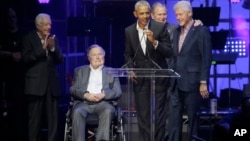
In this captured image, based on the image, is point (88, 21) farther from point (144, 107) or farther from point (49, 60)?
point (144, 107)

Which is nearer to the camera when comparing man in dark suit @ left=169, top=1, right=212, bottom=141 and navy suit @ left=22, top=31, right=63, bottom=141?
man in dark suit @ left=169, top=1, right=212, bottom=141

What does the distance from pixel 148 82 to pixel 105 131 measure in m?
0.76

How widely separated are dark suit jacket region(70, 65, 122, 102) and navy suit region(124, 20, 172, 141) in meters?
0.54

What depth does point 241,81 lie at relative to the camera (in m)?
10.9

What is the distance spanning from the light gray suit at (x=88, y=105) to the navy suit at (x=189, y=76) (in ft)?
2.26

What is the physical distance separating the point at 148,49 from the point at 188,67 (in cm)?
50

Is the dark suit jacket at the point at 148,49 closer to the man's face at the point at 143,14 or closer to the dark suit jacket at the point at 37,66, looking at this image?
the man's face at the point at 143,14

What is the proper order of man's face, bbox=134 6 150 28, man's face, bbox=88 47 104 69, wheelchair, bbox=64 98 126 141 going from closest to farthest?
man's face, bbox=134 6 150 28
wheelchair, bbox=64 98 126 141
man's face, bbox=88 47 104 69

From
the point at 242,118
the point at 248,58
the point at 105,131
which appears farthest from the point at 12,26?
the point at 248,58

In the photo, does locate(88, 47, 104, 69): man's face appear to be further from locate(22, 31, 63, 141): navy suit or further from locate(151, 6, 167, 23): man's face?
locate(151, 6, 167, 23): man's face

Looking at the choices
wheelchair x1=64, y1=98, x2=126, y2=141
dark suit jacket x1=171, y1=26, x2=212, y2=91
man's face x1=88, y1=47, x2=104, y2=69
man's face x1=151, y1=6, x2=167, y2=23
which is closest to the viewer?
dark suit jacket x1=171, y1=26, x2=212, y2=91

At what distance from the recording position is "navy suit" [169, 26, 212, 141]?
6.65m

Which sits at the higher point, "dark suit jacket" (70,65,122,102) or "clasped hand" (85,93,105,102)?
"dark suit jacket" (70,65,122,102)

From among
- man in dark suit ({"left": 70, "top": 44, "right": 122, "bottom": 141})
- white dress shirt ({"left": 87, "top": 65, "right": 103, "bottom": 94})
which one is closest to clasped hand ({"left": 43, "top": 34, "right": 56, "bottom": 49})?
man in dark suit ({"left": 70, "top": 44, "right": 122, "bottom": 141})
